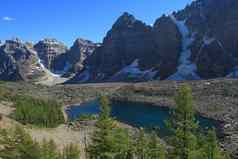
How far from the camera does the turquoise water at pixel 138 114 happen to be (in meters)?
93.4

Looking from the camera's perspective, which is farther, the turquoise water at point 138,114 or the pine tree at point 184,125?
the turquoise water at point 138,114

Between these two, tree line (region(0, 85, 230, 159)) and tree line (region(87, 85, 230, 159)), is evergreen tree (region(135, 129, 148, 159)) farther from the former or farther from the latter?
tree line (region(0, 85, 230, 159))

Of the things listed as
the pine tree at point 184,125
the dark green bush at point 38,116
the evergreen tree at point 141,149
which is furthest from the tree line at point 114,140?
the dark green bush at point 38,116

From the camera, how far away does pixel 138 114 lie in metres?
114

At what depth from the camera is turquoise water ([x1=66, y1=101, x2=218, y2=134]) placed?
9339cm

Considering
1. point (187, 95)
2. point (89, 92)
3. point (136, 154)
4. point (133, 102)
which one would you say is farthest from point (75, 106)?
point (187, 95)

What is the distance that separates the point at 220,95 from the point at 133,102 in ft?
106

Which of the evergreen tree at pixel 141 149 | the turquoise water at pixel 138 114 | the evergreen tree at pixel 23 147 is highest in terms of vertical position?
the evergreen tree at pixel 23 147

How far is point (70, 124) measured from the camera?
90.6 meters

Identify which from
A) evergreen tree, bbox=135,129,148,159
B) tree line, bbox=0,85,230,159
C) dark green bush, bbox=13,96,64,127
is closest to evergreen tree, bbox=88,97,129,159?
tree line, bbox=0,85,230,159

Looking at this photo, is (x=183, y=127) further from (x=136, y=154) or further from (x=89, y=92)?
(x=89, y=92)

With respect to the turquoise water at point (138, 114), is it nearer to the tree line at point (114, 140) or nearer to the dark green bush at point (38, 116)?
the dark green bush at point (38, 116)

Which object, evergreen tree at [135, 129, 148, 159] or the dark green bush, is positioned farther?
the dark green bush

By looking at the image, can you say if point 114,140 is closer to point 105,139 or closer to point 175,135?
point 105,139
